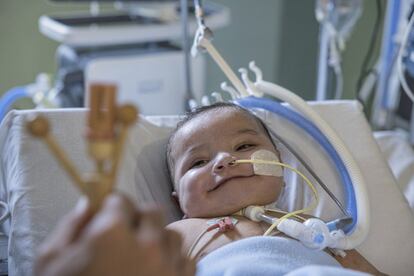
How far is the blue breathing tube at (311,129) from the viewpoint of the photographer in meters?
1.45

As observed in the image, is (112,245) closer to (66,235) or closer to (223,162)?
(66,235)

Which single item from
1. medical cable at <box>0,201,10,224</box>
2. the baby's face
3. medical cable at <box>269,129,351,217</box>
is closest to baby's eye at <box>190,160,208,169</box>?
the baby's face

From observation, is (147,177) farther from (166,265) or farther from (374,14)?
(374,14)

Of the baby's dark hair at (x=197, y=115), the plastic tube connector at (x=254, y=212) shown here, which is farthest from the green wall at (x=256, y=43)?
the plastic tube connector at (x=254, y=212)

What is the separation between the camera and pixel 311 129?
1534mm

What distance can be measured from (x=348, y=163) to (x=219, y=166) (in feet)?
1.13

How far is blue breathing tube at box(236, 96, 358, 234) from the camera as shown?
1446 millimetres

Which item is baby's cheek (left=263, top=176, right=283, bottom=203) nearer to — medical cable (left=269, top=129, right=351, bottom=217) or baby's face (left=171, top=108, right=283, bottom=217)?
baby's face (left=171, top=108, right=283, bottom=217)

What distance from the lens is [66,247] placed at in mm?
639

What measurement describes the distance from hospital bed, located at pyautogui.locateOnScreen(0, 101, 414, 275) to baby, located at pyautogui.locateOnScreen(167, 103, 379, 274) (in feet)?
0.34

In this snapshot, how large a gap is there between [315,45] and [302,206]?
1923 mm

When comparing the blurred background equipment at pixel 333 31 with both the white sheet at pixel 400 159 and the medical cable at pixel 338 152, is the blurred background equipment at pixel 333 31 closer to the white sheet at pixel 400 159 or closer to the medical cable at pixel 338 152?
the white sheet at pixel 400 159

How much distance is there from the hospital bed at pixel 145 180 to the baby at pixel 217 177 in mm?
104

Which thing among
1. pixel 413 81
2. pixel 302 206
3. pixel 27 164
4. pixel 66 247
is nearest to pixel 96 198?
pixel 66 247
